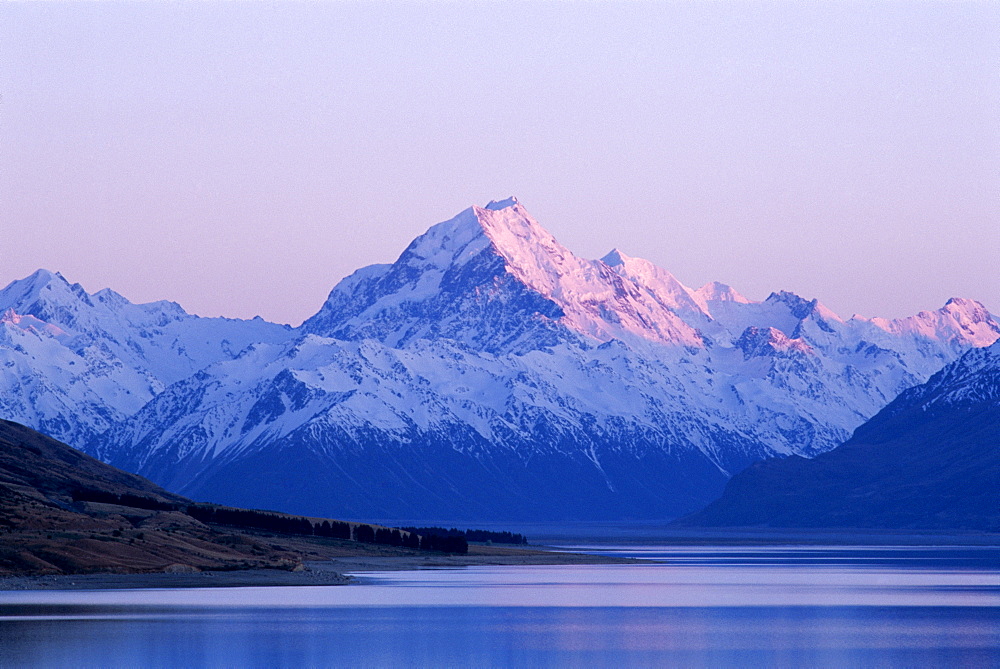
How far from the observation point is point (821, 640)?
115562mm

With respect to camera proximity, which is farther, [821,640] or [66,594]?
[66,594]

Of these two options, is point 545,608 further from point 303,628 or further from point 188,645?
point 188,645

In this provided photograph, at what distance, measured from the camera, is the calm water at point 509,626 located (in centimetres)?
10394

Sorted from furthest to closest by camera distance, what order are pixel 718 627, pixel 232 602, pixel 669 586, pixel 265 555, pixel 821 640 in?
pixel 265 555, pixel 669 586, pixel 232 602, pixel 718 627, pixel 821 640

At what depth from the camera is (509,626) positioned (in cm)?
12600

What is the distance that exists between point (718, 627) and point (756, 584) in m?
57.0

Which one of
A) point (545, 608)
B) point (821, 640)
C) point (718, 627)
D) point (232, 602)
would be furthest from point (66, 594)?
point (821, 640)

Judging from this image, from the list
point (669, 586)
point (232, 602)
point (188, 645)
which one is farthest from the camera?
point (669, 586)

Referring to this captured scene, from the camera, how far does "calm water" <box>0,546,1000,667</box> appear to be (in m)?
104

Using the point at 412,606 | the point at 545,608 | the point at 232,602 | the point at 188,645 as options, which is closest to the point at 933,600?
the point at 545,608

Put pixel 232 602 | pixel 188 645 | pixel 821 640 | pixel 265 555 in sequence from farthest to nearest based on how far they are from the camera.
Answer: pixel 265 555 < pixel 232 602 < pixel 821 640 < pixel 188 645

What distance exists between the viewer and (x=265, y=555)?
198 m

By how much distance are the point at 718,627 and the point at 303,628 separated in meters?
27.7

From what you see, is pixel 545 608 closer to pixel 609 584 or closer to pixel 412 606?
pixel 412 606
